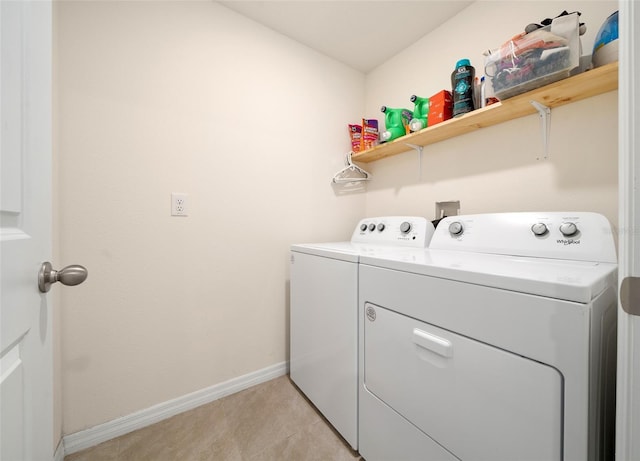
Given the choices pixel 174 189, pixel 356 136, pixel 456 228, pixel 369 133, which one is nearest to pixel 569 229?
pixel 456 228

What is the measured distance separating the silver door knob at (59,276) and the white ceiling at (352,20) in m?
1.68

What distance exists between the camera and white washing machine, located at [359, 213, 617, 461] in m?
0.53

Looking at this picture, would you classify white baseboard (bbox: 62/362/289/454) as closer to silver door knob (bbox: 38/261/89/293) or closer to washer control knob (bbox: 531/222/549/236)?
silver door knob (bbox: 38/261/89/293)

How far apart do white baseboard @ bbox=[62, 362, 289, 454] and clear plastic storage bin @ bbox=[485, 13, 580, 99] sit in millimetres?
1968

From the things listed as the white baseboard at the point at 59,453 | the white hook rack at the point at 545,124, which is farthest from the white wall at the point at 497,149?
the white baseboard at the point at 59,453

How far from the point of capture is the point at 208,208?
4.60 feet

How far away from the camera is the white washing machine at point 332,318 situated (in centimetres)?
108

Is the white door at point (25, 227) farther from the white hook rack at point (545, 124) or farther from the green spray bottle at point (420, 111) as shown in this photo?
the white hook rack at point (545, 124)

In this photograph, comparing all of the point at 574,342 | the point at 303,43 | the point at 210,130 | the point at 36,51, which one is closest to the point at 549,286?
the point at 574,342

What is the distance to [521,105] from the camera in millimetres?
1103

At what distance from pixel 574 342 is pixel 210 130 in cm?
167

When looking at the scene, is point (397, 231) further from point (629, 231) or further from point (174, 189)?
point (174, 189)

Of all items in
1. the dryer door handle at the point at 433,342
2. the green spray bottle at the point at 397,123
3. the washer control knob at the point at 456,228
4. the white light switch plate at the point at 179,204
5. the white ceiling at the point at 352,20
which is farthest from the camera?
the green spray bottle at the point at 397,123

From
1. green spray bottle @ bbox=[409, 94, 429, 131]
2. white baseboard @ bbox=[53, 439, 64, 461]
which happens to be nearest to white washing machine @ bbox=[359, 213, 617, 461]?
green spray bottle @ bbox=[409, 94, 429, 131]
